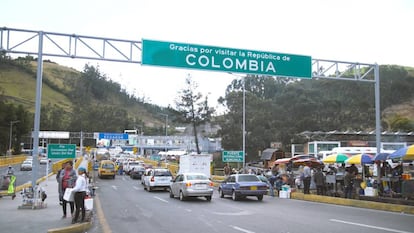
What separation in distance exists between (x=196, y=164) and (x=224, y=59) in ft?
54.6

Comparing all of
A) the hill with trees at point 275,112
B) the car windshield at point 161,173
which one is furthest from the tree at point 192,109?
the car windshield at point 161,173

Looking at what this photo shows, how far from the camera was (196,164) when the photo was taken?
34.8 metres

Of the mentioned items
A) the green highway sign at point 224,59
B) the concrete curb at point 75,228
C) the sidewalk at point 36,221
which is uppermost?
the green highway sign at point 224,59

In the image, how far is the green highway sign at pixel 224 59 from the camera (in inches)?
737

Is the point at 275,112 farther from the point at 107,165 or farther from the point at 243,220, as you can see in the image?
the point at 243,220

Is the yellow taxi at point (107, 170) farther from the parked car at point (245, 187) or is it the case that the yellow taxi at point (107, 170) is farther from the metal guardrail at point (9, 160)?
the parked car at point (245, 187)

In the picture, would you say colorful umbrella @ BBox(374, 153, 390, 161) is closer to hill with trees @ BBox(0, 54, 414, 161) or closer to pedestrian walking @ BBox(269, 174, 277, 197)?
pedestrian walking @ BBox(269, 174, 277, 197)

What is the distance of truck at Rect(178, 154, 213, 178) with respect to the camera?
34.8 metres

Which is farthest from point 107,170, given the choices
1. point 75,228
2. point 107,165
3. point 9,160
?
point 75,228

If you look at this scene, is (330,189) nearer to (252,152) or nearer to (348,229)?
(348,229)

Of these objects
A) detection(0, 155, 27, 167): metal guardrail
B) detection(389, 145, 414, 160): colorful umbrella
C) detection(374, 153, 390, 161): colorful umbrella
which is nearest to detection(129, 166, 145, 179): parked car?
detection(0, 155, 27, 167): metal guardrail

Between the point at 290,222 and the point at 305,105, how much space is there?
223 ft

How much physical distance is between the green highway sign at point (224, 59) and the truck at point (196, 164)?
52.0ft

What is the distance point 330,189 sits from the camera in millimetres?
24500
